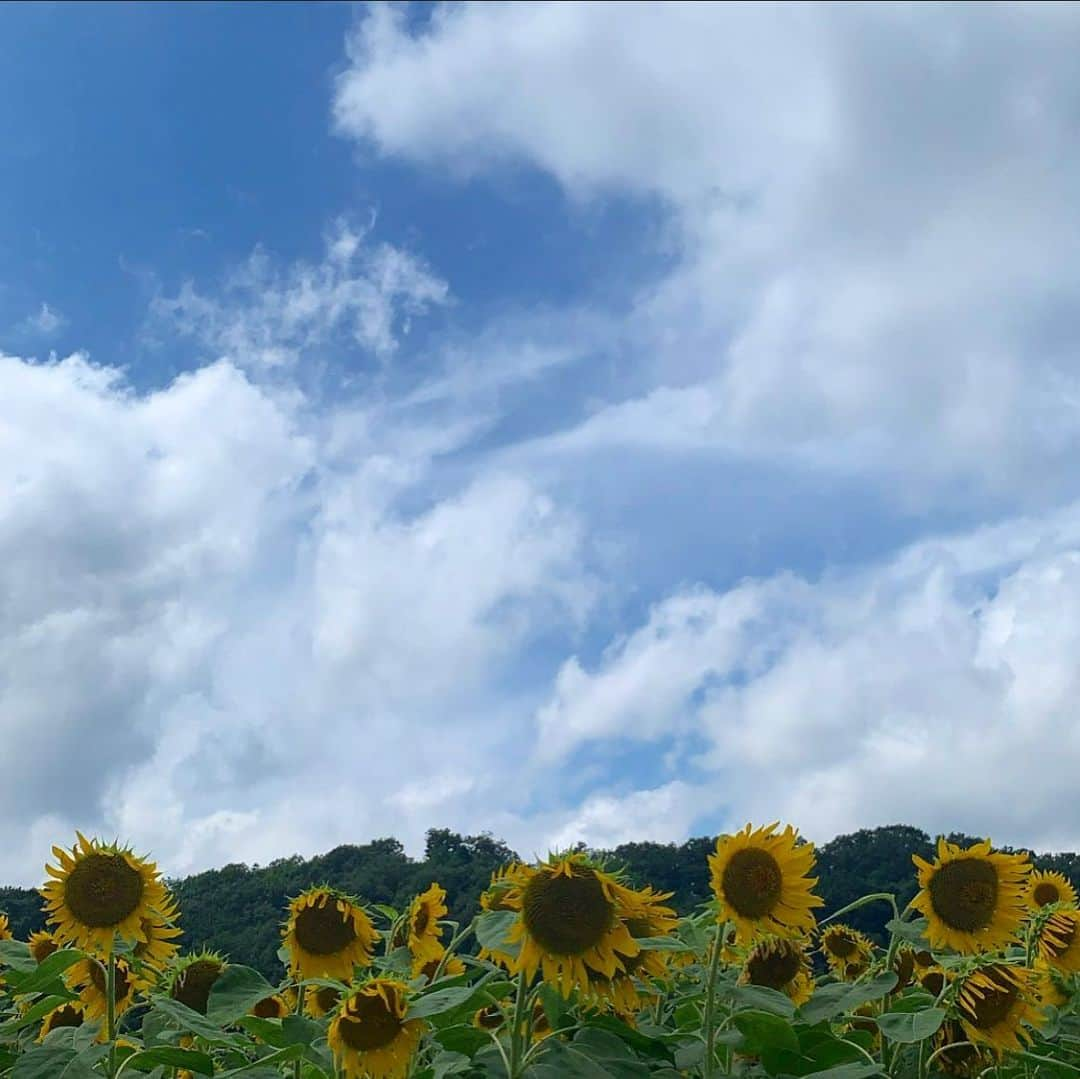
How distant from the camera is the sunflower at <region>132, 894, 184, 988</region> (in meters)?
6.11

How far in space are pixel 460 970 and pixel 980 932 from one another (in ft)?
9.20

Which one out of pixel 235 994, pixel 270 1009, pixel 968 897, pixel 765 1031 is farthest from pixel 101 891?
pixel 968 897

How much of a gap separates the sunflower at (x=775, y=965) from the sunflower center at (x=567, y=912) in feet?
5.33

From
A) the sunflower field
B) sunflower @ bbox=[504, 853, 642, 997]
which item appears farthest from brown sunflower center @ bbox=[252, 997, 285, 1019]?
sunflower @ bbox=[504, 853, 642, 997]

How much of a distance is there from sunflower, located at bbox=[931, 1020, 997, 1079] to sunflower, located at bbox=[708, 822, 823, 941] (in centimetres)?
80

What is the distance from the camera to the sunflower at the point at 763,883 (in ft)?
15.8

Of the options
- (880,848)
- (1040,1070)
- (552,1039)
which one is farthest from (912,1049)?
(880,848)

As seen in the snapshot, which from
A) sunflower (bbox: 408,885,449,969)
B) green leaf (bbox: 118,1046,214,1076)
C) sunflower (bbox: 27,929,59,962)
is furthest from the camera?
sunflower (bbox: 27,929,59,962)

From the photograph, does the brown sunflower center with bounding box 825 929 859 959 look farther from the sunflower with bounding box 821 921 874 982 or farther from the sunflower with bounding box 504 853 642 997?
the sunflower with bounding box 504 853 642 997

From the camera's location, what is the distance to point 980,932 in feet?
20.1

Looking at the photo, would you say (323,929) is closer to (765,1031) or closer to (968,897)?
(765,1031)

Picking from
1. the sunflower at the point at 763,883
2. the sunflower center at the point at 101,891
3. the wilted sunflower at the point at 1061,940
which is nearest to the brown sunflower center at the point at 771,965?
the sunflower at the point at 763,883

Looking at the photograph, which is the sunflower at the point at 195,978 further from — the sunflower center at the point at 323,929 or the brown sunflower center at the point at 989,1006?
the brown sunflower center at the point at 989,1006

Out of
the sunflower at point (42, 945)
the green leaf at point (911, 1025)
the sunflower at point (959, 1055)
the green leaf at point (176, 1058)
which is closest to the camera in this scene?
the green leaf at point (176, 1058)
